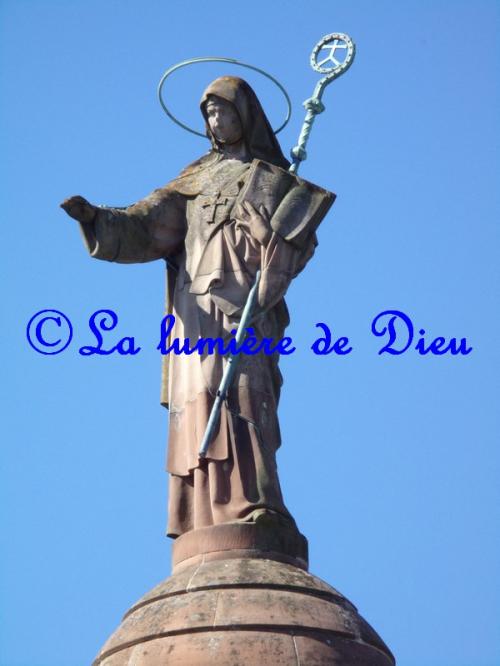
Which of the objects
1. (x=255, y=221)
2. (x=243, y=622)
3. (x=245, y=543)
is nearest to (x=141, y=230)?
(x=255, y=221)

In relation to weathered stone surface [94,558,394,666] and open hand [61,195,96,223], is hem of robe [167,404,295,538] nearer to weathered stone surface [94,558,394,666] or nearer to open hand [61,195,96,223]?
weathered stone surface [94,558,394,666]

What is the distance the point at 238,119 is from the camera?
15.0 meters

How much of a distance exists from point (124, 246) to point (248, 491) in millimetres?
2650

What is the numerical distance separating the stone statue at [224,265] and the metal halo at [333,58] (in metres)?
0.80

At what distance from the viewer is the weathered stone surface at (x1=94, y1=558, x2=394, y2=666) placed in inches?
461

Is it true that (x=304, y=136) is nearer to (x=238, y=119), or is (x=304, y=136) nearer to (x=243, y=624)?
(x=238, y=119)

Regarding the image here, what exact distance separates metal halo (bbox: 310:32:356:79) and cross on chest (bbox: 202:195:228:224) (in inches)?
68.9

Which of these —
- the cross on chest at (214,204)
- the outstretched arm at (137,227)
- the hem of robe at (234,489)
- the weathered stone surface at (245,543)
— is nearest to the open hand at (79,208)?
the outstretched arm at (137,227)

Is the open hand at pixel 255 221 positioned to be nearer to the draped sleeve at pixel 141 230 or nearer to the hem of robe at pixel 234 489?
the draped sleeve at pixel 141 230

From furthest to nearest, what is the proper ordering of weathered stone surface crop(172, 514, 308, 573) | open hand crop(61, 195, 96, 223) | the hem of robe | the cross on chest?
1. the cross on chest
2. open hand crop(61, 195, 96, 223)
3. the hem of robe
4. weathered stone surface crop(172, 514, 308, 573)

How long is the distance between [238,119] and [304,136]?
0.62m

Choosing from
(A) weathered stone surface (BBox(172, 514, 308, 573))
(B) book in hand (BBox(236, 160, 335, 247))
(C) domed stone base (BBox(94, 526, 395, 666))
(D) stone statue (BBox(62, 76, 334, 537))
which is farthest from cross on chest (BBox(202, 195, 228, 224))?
(C) domed stone base (BBox(94, 526, 395, 666))

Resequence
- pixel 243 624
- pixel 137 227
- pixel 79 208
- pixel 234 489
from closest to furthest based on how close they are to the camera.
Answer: pixel 243 624
pixel 234 489
pixel 79 208
pixel 137 227

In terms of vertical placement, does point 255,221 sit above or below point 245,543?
above
